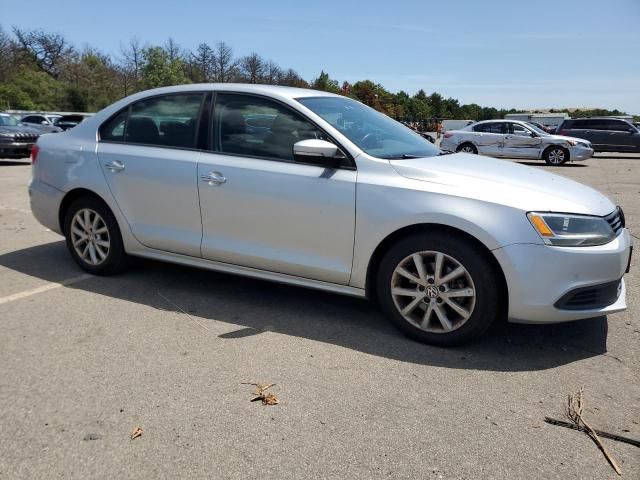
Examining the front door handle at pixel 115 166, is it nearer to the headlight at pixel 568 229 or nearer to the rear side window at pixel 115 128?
the rear side window at pixel 115 128

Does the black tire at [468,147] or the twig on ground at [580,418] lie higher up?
the black tire at [468,147]

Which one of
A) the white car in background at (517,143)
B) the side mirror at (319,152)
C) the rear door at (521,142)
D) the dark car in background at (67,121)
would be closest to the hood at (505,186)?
the side mirror at (319,152)

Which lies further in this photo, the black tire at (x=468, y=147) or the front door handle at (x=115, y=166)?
the black tire at (x=468, y=147)

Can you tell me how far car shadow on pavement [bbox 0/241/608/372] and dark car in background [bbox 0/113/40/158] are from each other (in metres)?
12.3

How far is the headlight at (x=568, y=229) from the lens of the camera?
321 cm

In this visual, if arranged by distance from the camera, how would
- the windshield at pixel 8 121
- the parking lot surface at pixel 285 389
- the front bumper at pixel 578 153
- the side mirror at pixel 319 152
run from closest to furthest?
1. the parking lot surface at pixel 285 389
2. the side mirror at pixel 319 152
3. the windshield at pixel 8 121
4. the front bumper at pixel 578 153

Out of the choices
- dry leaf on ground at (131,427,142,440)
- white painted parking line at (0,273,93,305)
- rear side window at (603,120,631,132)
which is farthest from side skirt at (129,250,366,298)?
rear side window at (603,120,631,132)

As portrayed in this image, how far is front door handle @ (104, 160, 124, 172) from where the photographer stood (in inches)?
180

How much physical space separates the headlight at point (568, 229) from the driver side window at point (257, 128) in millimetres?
1576

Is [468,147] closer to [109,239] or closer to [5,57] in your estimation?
[109,239]

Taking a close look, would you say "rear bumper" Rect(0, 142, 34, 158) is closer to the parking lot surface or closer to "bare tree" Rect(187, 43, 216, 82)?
the parking lot surface

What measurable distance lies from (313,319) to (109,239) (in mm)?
2000

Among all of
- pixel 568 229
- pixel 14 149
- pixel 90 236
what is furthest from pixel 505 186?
pixel 14 149

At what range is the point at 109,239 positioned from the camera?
4.74 m
